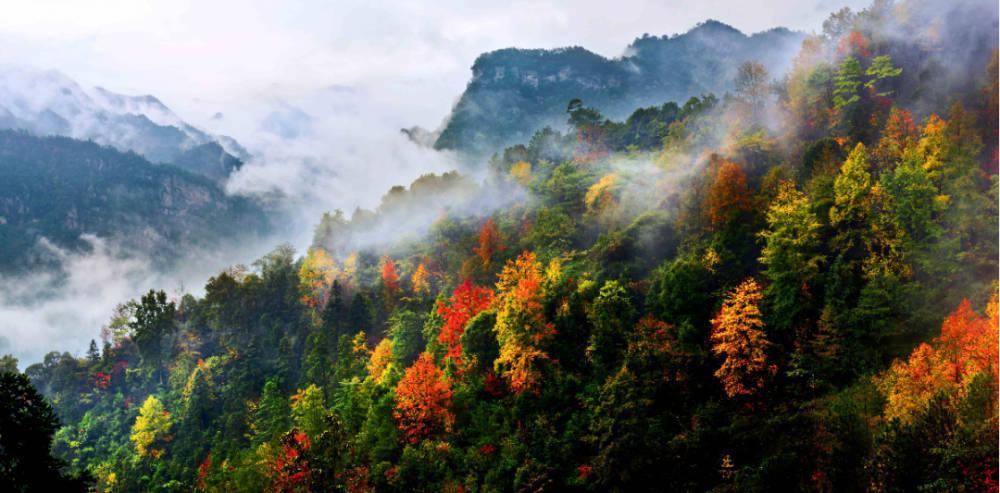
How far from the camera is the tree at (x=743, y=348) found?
43.6m

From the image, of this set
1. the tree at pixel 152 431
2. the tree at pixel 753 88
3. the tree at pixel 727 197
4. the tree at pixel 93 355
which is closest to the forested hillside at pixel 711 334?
the tree at pixel 727 197

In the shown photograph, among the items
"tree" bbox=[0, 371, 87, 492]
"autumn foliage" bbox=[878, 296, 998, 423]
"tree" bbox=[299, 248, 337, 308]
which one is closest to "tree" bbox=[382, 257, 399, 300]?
"tree" bbox=[299, 248, 337, 308]

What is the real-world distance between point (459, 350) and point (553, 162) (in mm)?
56547

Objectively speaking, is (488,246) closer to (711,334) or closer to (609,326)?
(609,326)

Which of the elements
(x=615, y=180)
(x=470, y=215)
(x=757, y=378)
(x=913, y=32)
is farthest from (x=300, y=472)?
(x=913, y=32)

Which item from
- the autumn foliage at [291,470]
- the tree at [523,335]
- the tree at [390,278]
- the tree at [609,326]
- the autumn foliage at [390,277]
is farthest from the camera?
the autumn foliage at [390,277]

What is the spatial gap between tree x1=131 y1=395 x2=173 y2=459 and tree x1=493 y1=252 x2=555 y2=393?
2407 inches

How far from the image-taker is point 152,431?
8912 centimetres

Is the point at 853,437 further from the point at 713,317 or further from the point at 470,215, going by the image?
the point at 470,215

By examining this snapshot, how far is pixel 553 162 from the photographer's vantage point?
4318 inches

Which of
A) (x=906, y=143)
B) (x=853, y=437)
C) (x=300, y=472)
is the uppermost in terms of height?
(x=906, y=143)

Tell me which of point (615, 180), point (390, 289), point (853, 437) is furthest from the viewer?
point (390, 289)

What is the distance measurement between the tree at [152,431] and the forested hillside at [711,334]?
1.17 ft

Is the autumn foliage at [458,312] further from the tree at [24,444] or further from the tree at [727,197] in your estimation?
the tree at [24,444]
